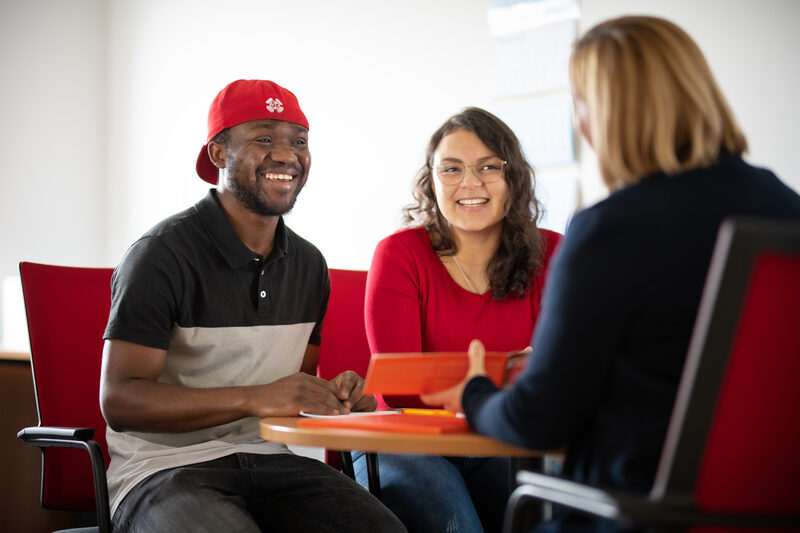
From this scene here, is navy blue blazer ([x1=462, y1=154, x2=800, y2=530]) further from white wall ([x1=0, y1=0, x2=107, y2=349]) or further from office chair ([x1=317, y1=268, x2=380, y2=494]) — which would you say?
white wall ([x1=0, y1=0, x2=107, y2=349])

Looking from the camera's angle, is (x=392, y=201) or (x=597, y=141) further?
(x=392, y=201)

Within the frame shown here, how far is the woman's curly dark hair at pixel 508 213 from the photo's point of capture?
2379mm

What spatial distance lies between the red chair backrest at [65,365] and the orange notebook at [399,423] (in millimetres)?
821

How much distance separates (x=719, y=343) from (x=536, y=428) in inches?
13.4

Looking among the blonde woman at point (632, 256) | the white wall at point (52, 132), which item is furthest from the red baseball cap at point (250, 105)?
the white wall at point (52, 132)

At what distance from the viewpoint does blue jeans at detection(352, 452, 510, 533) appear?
6.32 ft

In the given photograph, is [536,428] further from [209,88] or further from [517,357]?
[209,88]

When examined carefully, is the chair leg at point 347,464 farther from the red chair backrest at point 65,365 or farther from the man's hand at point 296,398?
the red chair backrest at point 65,365

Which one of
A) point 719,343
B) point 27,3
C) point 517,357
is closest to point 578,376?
point 719,343

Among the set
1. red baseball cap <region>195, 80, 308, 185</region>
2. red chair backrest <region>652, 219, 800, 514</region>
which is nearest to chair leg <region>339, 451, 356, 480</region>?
red baseball cap <region>195, 80, 308, 185</region>

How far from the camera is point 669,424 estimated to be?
3.61ft

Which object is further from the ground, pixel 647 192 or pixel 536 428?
pixel 647 192

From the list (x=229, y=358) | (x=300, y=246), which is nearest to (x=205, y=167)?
(x=300, y=246)

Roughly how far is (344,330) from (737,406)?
1.68 metres
